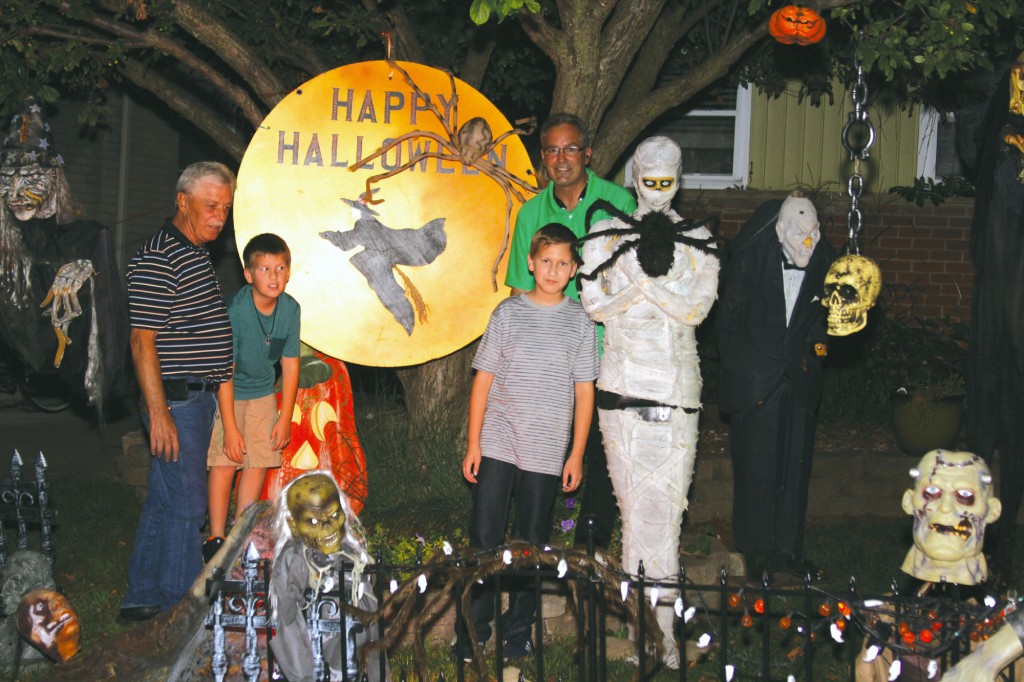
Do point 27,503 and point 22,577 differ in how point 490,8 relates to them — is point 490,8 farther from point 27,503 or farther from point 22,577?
point 22,577

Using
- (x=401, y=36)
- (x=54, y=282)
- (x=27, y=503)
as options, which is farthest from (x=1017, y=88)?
(x=27, y=503)

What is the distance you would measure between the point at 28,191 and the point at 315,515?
6.74 feet

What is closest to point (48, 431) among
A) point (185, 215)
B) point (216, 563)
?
point (185, 215)

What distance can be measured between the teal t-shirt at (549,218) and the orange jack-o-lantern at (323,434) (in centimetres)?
122

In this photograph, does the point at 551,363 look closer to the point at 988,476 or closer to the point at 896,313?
the point at 988,476

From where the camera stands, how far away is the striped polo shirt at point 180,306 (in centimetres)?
459

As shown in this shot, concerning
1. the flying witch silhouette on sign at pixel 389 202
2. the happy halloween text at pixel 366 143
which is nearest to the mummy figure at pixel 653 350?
the flying witch silhouette on sign at pixel 389 202

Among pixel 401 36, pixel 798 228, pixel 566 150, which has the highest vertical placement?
Result: pixel 401 36

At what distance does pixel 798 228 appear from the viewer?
4.91 m

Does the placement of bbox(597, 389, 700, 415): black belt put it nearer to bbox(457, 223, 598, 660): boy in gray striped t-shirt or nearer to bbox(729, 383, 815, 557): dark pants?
bbox(457, 223, 598, 660): boy in gray striped t-shirt

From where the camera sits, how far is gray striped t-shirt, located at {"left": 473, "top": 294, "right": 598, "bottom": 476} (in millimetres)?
4520

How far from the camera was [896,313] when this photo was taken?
9273 millimetres

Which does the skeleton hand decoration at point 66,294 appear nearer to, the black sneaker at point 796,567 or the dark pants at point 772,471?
the dark pants at point 772,471

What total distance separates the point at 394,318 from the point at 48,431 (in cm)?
579
